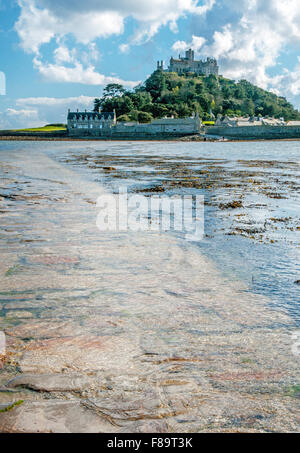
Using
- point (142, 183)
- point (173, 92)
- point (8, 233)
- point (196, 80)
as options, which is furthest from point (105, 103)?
point (8, 233)

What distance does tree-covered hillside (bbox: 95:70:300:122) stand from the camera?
13200 centimetres

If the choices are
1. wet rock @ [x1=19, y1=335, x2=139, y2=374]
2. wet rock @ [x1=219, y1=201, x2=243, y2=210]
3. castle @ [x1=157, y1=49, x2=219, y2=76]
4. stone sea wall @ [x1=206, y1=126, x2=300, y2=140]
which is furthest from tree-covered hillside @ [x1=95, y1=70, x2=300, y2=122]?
wet rock @ [x1=19, y1=335, x2=139, y2=374]

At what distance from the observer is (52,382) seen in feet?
8.68

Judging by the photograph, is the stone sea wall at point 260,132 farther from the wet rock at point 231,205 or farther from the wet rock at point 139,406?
the wet rock at point 139,406

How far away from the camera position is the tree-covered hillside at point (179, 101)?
5197 inches

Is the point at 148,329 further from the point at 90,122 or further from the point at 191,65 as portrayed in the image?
the point at 191,65

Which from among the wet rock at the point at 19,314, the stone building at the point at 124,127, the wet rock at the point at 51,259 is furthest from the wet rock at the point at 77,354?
the stone building at the point at 124,127

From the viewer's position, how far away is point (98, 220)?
8.05 m

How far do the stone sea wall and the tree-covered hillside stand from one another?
86.5 feet

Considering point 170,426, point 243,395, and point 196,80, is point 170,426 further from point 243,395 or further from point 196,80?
point 196,80

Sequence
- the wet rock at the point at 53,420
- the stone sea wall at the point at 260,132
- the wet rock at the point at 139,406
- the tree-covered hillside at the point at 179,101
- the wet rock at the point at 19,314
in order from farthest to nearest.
Result: the tree-covered hillside at the point at 179,101
the stone sea wall at the point at 260,132
the wet rock at the point at 19,314
the wet rock at the point at 139,406
the wet rock at the point at 53,420

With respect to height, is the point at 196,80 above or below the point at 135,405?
above

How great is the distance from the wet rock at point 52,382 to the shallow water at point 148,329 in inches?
0.4
